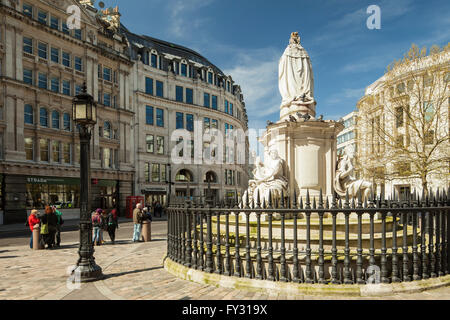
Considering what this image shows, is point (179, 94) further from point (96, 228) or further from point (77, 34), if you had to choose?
point (96, 228)

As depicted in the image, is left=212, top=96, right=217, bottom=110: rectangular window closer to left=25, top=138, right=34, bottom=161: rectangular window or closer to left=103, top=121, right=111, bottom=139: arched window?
left=103, top=121, right=111, bottom=139: arched window

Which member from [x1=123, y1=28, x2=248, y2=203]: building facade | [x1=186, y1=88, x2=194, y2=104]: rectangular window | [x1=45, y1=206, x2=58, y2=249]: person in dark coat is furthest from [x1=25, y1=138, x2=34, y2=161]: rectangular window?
[x1=186, y1=88, x2=194, y2=104]: rectangular window

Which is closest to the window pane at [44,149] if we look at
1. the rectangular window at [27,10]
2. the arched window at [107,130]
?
the arched window at [107,130]

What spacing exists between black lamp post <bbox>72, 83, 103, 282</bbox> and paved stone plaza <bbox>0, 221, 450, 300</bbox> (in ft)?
1.11

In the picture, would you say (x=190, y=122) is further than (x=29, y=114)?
Yes

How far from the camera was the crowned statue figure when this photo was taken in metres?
9.62

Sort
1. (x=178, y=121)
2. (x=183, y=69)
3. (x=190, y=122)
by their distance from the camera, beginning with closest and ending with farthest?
(x=178, y=121) → (x=190, y=122) → (x=183, y=69)

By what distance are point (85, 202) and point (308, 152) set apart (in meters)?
5.99

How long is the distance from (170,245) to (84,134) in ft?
11.3

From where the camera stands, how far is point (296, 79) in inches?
384

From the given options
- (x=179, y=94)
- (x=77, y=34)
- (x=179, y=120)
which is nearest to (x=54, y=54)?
(x=77, y=34)

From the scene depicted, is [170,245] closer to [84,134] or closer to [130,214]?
[84,134]

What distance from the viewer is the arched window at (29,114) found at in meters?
27.5

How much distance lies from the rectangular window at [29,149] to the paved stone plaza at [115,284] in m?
19.5
